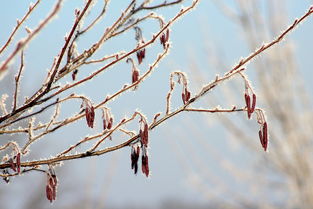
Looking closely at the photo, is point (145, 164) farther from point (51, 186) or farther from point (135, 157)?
point (51, 186)

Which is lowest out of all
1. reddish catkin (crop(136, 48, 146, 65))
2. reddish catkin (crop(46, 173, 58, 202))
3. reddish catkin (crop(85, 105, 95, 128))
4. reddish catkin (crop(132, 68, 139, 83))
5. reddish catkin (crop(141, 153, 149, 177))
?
reddish catkin (crop(46, 173, 58, 202))

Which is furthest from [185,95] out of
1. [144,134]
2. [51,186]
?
[51,186]

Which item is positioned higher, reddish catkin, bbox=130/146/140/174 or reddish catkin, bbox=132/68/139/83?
reddish catkin, bbox=132/68/139/83

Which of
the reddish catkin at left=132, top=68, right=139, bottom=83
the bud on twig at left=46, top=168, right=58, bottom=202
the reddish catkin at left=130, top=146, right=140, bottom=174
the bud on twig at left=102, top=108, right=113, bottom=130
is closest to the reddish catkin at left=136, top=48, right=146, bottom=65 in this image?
the reddish catkin at left=132, top=68, right=139, bottom=83

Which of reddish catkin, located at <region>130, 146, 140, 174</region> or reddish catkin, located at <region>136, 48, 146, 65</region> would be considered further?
reddish catkin, located at <region>136, 48, 146, 65</region>

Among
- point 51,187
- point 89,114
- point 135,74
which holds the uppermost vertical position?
point 135,74

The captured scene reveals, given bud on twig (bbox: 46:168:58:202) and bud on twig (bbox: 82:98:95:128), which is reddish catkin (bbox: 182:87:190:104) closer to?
bud on twig (bbox: 82:98:95:128)

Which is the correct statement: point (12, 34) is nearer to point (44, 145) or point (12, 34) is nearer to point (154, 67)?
point (154, 67)

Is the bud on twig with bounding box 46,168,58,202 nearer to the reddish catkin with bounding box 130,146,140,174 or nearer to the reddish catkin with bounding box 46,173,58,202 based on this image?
the reddish catkin with bounding box 46,173,58,202

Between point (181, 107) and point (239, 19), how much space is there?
12.1ft

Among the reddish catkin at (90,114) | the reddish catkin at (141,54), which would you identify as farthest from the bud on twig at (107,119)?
the reddish catkin at (141,54)

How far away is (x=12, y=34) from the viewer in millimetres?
1437

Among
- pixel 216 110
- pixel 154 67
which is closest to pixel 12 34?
pixel 154 67

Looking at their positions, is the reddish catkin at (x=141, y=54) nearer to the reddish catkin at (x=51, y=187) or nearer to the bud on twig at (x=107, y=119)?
the bud on twig at (x=107, y=119)
